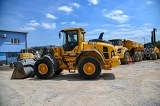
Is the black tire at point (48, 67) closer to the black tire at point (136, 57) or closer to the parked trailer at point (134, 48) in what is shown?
the parked trailer at point (134, 48)

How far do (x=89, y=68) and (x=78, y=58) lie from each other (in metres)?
0.84

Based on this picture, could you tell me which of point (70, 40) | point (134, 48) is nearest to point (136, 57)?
point (134, 48)

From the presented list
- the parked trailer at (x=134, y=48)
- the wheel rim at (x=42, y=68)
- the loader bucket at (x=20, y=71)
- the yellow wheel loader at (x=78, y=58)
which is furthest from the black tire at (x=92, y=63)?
the parked trailer at (x=134, y=48)

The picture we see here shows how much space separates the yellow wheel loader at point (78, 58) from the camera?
10586 millimetres

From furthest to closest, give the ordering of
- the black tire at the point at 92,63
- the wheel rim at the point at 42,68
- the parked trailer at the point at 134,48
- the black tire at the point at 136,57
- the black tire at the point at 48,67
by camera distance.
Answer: the black tire at the point at 136,57 < the parked trailer at the point at 134,48 < the wheel rim at the point at 42,68 < the black tire at the point at 48,67 < the black tire at the point at 92,63

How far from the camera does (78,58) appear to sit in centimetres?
1107

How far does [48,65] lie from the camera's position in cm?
1105

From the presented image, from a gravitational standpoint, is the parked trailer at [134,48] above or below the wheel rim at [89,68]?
above

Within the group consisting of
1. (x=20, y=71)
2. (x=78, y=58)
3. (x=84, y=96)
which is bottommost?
(x=84, y=96)

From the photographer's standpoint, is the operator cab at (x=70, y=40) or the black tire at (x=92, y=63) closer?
the black tire at (x=92, y=63)

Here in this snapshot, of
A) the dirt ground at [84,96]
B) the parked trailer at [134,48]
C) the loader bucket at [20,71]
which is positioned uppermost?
the parked trailer at [134,48]

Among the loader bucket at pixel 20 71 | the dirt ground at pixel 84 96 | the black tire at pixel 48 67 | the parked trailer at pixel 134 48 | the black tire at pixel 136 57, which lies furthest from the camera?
the black tire at pixel 136 57

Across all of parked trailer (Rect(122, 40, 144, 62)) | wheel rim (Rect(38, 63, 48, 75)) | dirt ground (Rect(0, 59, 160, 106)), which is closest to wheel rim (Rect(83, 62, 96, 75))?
wheel rim (Rect(38, 63, 48, 75))

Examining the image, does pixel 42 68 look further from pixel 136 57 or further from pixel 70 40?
pixel 136 57
